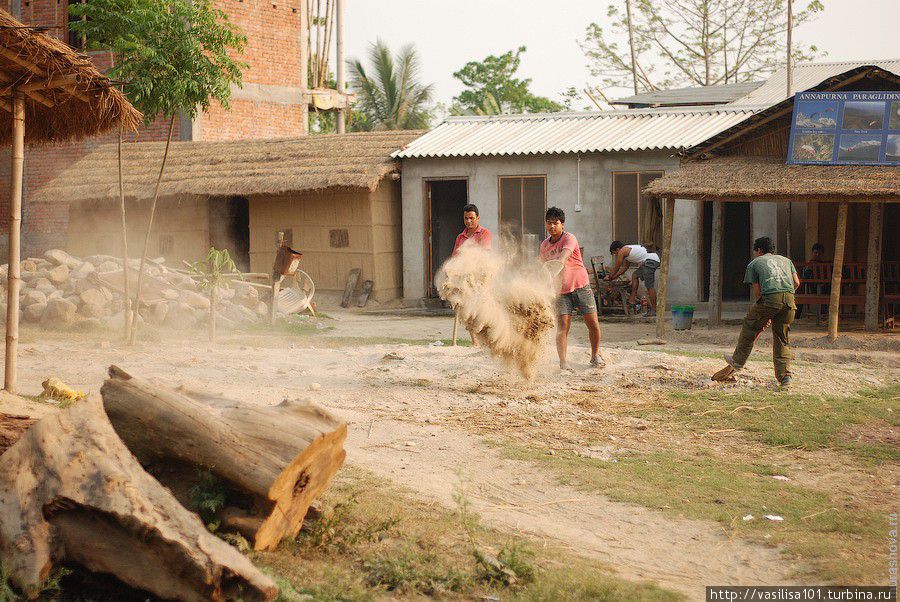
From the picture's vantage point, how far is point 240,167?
1983cm

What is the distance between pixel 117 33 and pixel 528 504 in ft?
30.5

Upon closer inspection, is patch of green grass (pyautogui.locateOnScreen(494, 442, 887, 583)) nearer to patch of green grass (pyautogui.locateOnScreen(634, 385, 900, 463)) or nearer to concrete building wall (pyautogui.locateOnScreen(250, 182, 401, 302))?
patch of green grass (pyautogui.locateOnScreen(634, 385, 900, 463))

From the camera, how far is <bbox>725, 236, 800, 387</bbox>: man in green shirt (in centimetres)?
887

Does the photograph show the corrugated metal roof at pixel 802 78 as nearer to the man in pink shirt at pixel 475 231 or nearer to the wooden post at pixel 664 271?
the wooden post at pixel 664 271

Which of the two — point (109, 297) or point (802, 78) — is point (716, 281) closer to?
point (109, 297)

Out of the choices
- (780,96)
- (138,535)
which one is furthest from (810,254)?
(138,535)

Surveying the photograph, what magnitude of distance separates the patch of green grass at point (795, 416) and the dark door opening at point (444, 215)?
11020 millimetres

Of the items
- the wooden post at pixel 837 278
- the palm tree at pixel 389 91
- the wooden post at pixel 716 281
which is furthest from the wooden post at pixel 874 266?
the palm tree at pixel 389 91

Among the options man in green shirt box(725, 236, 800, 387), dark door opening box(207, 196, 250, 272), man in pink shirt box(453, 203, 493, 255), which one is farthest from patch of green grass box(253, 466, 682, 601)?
dark door opening box(207, 196, 250, 272)

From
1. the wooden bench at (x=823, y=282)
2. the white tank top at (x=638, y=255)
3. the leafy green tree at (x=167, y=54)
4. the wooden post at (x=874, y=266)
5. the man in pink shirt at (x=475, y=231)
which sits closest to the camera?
the man in pink shirt at (x=475, y=231)

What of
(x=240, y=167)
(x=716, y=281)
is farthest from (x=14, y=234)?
(x=240, y=167)

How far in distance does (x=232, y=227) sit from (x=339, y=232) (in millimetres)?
3841

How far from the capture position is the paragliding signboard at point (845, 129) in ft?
42.3

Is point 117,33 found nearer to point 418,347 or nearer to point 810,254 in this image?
point 418,347
